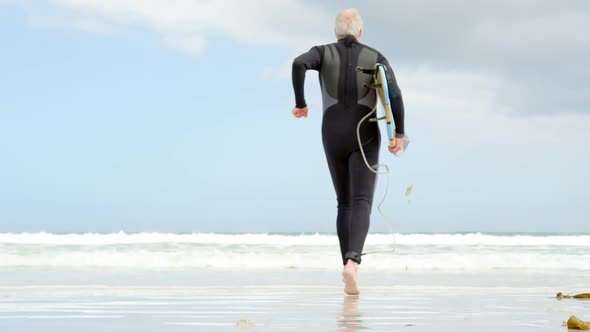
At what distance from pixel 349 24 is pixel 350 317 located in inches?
105

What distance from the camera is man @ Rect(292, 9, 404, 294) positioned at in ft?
17.3

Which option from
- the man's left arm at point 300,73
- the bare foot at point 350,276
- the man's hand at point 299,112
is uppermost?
the man's left arm at point 300,73

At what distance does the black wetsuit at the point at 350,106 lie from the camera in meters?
5.28

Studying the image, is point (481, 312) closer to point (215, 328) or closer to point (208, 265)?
A: point (215, 328)

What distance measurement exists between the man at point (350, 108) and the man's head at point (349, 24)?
0.05m

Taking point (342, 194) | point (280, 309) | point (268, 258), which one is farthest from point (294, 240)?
point (280, 309)

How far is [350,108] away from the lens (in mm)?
5316

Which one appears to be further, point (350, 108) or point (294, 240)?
point (294, 240)

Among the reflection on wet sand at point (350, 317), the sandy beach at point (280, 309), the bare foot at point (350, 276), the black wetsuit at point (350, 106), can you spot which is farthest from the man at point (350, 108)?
the reflection on wet sand at point (350, 317)

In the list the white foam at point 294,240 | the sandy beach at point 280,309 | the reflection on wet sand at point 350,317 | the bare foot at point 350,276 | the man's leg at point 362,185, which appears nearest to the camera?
the reflection on wet sand at point 350,317

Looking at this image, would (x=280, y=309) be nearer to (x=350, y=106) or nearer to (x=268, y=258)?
(x=350, y=106)

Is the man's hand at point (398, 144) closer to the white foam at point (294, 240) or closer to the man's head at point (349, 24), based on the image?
the man's head at point (349, 24)

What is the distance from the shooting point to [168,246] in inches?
623

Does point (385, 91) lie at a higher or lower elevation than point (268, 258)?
higher
